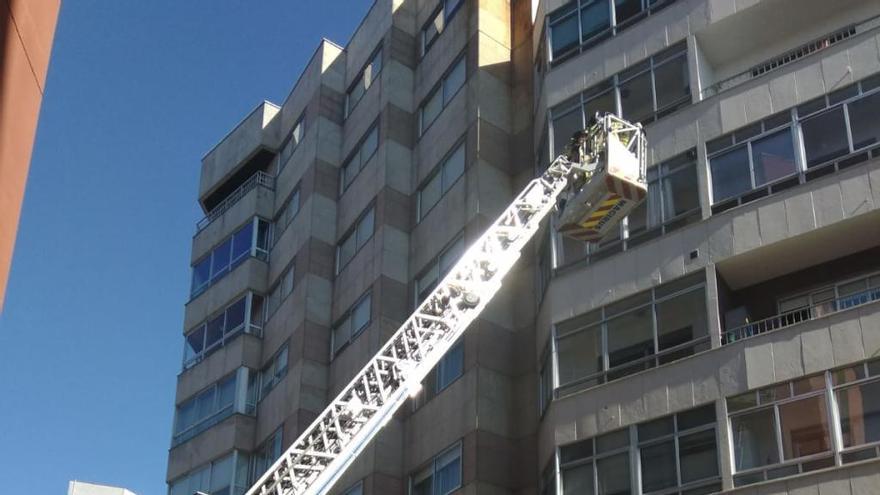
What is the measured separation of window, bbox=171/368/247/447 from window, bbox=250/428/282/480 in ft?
6.43

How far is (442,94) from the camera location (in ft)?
127

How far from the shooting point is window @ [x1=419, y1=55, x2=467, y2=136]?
123ft

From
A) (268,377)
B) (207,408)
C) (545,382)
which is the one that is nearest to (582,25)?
(545,382)

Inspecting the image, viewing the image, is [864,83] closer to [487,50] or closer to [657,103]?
[657,103]

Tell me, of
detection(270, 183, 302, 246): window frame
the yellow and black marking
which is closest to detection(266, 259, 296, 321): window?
detection(270, 183, 302, 246): window frame

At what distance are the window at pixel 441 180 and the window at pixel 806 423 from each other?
13.9 metres

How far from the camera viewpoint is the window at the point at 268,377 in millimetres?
41156

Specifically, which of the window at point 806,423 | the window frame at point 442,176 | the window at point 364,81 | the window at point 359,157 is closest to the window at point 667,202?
the window at point 806,423

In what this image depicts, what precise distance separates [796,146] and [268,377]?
22533 millimetres

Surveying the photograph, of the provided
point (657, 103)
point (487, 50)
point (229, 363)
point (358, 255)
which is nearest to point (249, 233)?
point (229, 363)

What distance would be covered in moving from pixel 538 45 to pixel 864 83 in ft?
37.3

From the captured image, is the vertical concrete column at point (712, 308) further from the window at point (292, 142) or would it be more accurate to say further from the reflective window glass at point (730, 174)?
the window at point (292, 142)

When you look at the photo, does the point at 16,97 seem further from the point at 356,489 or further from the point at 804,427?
the point at 356,489

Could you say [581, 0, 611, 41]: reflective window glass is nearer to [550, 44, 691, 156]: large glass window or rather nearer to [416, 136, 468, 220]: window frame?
[550, 44, 691, 156]: large glass window
